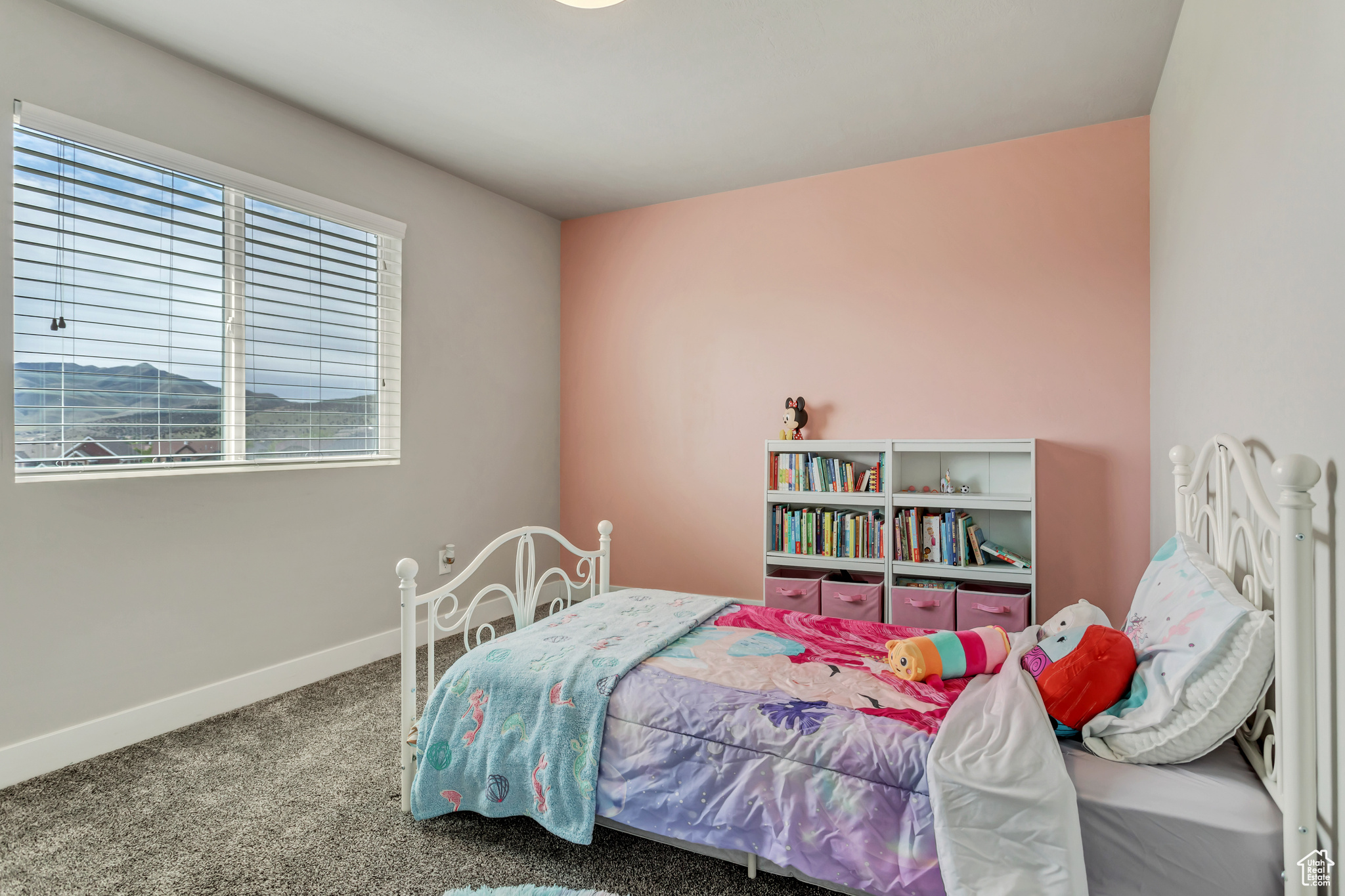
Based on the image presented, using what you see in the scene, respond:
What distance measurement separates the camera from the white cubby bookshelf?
323 centimetres

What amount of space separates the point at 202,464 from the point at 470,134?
1954 mm

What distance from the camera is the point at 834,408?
12.7ft

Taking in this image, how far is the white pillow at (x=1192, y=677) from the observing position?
1312mm

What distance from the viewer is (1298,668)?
45.3 inches

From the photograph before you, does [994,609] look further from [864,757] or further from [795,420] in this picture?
[864,757]

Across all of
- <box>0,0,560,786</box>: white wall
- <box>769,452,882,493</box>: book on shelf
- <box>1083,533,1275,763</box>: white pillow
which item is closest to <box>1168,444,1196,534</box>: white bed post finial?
<box>1083,533,1275,763</box>: white pillow

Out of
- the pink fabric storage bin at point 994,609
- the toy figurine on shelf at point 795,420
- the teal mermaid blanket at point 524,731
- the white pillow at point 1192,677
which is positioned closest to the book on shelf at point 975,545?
the pink fabric storage bin at point 994,609

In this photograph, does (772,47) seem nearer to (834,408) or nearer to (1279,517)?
(834,408)

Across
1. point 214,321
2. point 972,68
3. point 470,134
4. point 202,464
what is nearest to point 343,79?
point 470,134

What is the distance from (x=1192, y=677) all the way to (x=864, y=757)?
26.7 inches

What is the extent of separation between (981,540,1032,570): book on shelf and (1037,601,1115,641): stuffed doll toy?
1.04 meters

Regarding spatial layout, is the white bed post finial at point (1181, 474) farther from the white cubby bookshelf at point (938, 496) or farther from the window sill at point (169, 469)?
the window sill at point (169, 469)
